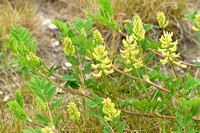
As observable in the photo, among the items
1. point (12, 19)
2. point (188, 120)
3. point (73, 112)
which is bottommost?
point (188, 120)

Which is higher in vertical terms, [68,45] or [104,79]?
[68,45]

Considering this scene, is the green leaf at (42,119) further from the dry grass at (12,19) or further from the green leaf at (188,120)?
the dry grass at (12,19)

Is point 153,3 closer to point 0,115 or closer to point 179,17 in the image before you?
point 179,17

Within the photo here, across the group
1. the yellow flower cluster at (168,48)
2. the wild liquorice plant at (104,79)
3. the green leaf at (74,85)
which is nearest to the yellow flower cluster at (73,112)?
the wild liquorice plant at (104,79)

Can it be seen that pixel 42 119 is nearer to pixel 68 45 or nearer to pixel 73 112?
pixel 73 112

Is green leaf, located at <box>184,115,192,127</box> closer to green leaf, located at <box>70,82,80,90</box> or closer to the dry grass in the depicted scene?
green leaf, located at <box>70,82,80,90</box>

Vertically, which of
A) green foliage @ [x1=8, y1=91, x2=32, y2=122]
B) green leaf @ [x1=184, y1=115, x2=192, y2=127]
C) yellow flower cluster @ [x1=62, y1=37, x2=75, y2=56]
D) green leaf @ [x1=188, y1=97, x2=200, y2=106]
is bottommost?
green leaf @ [x1=184, y1=115, x2=192, y2=127]

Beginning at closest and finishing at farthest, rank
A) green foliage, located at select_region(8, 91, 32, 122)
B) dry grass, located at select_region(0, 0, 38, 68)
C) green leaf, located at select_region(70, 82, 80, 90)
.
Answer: green foliage, located at select_region(8, 91, 32, 122), green leaf, located at select_region(70, 82, 80, 90), dry grass, located at select_region(0, 0, 38, 68)

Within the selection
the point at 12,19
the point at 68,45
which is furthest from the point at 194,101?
the point at 12,19

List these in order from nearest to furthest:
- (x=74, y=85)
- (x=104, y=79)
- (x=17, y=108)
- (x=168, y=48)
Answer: (x=17, y=108) < (x=168, y=48) < (x=104, y=79) < (x=74, y=85)

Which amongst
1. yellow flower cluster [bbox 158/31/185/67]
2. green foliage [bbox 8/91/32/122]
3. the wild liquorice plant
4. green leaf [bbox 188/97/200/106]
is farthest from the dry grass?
green leaf [bbox 188/97/200/106]

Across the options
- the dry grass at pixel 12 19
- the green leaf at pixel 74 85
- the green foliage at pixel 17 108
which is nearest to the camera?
the green foliage at pixel 17 108

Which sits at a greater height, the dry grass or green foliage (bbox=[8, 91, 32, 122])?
the dry grass
